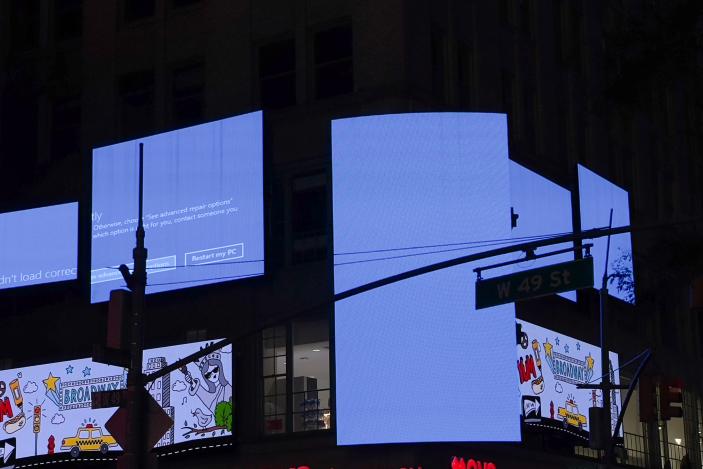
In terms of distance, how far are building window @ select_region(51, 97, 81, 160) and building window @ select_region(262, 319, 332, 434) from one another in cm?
1107

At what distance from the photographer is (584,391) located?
40062mm

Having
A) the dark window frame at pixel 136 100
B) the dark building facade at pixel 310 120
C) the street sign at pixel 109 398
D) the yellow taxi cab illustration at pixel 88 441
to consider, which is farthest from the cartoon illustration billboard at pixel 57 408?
the street sign at pixel 109 398

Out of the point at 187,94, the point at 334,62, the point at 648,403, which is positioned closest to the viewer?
the point at 648,403

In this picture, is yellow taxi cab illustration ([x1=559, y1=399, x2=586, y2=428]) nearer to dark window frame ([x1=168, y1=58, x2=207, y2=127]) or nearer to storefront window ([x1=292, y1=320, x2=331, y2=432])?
storefront window ([x1=292, y1=320, x2=331, y2=432])

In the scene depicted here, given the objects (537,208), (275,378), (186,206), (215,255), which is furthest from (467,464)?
(186,206)

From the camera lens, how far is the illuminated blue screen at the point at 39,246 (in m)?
40.6

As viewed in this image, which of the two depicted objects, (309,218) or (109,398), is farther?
(309,218)

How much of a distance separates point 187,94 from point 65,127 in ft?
17.7

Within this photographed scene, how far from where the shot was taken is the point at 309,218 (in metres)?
36.7

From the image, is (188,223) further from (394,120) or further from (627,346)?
(627,346)

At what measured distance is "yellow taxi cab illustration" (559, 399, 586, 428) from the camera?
38500 mm

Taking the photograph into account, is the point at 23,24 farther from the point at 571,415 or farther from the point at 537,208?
the point at 571,415

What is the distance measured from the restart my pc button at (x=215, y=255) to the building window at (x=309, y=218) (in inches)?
60.5

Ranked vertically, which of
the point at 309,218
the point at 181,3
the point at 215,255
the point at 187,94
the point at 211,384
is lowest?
the point at 211,384
